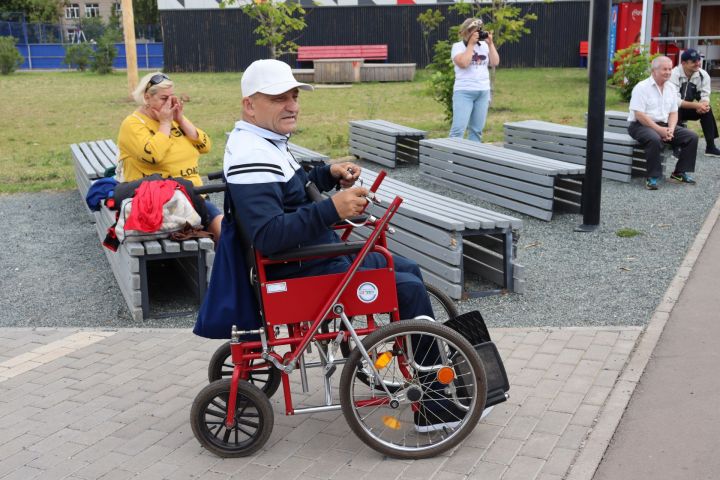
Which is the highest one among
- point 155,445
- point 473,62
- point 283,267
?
point 473,62

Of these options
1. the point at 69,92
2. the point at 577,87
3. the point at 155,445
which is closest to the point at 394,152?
the point at 155,445

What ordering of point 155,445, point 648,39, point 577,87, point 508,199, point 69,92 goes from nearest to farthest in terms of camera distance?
point 155,445 → point 508,199 → point 648,39 → point 577,87 → point 69,92

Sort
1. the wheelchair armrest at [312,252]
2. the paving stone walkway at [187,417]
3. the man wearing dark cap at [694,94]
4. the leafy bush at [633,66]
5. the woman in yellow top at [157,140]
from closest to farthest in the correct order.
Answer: the wheelchair armrest at [312,252], the paving stone walkway at [187,417], the woman in yellow top at [157,140], the man wearing dark cap at [694,94], the leafy bush at [633,66]

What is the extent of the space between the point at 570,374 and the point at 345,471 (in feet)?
5.08

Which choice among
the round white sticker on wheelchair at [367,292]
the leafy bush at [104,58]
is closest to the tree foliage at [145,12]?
the leafy bush at [104,58]

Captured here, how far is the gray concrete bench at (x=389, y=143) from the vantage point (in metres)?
11.7

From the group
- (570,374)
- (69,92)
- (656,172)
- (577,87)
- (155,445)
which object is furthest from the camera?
(69,92)

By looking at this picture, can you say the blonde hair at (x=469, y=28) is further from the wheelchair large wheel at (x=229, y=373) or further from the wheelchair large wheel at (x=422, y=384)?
the wheelchair large wheel at (x=422, y=384)

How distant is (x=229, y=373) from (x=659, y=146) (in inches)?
264

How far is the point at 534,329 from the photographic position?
5617 mm

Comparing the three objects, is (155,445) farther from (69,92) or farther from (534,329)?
(69,92)

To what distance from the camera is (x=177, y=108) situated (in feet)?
21.8

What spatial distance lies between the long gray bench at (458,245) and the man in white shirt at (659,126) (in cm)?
372

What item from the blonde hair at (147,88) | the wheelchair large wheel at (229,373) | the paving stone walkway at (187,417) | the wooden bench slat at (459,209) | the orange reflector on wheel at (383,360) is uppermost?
the blonde hair at (147,88)
